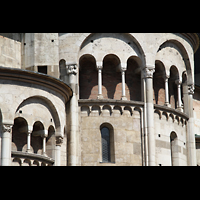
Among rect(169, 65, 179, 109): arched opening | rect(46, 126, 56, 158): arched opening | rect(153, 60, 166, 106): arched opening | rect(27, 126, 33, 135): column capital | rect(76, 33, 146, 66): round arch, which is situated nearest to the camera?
rect(27, 126, 33, 135): column capital

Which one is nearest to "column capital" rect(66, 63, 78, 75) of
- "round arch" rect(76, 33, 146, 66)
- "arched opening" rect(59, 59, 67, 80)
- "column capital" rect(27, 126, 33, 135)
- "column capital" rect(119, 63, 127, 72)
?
"arched opening" rect(59, 59, 67, 80)

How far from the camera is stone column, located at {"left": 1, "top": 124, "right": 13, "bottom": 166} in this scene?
1761 cm

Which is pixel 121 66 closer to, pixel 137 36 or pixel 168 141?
pixel 137 36

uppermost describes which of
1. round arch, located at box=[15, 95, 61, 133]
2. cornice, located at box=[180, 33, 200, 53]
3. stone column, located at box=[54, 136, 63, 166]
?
cornice, located at box=[180, 33, 200, 53]

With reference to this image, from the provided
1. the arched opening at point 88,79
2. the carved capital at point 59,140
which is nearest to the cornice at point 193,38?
the arched opening at point 88,79

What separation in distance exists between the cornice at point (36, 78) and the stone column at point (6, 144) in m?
1.94

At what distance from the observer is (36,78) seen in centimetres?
1941

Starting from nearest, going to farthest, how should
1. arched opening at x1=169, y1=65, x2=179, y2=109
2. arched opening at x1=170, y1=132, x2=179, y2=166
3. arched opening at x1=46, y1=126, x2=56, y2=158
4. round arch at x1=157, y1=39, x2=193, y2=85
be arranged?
1. arched opening at x1=46, y1=126, x2=56, y2=158
2. arched opening at x1=170, y1=132, x2=179, y2=166
3. round arch at x1=157, y1=39, x2=193, y2=85
4. arched opening at x1=169, y1=65, x2=179, y2=109

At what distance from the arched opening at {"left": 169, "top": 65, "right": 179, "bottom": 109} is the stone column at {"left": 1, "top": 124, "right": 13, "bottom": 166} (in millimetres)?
10517

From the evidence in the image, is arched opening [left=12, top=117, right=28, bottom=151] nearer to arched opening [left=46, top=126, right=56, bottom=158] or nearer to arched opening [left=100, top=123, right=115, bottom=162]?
arched opening [left=46, top=126, right=56, bottom=158]

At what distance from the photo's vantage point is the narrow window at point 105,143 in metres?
22.5

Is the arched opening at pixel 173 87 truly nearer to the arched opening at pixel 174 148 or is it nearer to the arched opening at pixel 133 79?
the arched opening at pixel 174 148
